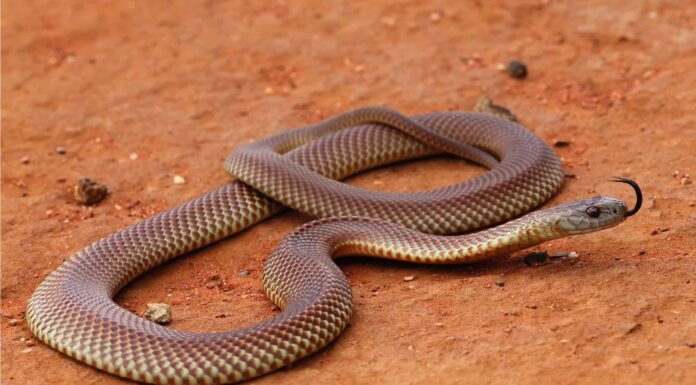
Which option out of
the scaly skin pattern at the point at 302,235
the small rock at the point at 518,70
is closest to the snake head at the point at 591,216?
the scaly skin pattern at the point at 302,235

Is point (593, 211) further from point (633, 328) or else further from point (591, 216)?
point (633, 328)

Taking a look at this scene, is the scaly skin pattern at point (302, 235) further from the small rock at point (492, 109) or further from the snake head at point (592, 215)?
the small rock at point (492, 109)

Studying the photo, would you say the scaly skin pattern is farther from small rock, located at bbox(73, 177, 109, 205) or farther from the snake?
small rock, located at bbox(73, 177, 109, 205)

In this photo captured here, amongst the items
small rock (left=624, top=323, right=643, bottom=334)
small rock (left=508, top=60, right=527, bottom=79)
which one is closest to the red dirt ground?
small rock (left=624, top=323, right=643, bottom=334)

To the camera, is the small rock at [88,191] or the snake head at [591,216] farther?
the small rock at [88,191]

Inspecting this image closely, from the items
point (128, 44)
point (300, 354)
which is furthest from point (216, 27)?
point (300, 354)

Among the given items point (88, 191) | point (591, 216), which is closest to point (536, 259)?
point (591, 216)

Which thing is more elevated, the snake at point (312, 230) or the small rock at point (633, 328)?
the small rock at point (633, 328)
